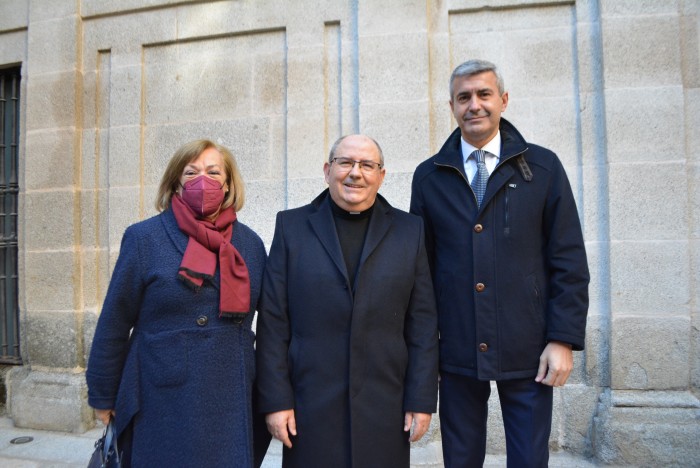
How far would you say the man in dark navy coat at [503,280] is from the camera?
1932 millimetres

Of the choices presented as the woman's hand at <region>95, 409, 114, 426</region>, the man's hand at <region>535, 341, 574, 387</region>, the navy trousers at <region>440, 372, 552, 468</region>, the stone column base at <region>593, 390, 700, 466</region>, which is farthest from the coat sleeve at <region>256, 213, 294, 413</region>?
the stone column base at <region>593, 390, 700, 466</region>

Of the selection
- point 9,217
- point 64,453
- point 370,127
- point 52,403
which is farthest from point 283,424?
point 9,217

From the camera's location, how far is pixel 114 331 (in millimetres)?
1908

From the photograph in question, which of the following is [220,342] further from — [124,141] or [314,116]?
[124,141]

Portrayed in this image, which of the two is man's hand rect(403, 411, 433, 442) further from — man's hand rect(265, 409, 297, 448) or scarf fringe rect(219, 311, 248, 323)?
scarf fringe rect(219, 311, 248, 323)

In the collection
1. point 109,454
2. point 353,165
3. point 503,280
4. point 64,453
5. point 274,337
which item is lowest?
point 64,453

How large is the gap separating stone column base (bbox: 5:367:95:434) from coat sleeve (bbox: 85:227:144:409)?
276 cm

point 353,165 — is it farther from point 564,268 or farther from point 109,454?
point 109,454

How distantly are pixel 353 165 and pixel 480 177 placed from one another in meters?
0.59

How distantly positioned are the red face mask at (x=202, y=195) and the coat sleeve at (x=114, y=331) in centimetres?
30

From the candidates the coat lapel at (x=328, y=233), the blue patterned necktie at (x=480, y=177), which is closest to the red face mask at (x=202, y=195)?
the coat lapel at (x=328, y=233)

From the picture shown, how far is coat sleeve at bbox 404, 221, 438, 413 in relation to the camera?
76.0 inches

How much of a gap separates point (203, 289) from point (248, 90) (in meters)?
2.78

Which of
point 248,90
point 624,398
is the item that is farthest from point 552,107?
point 248,90
